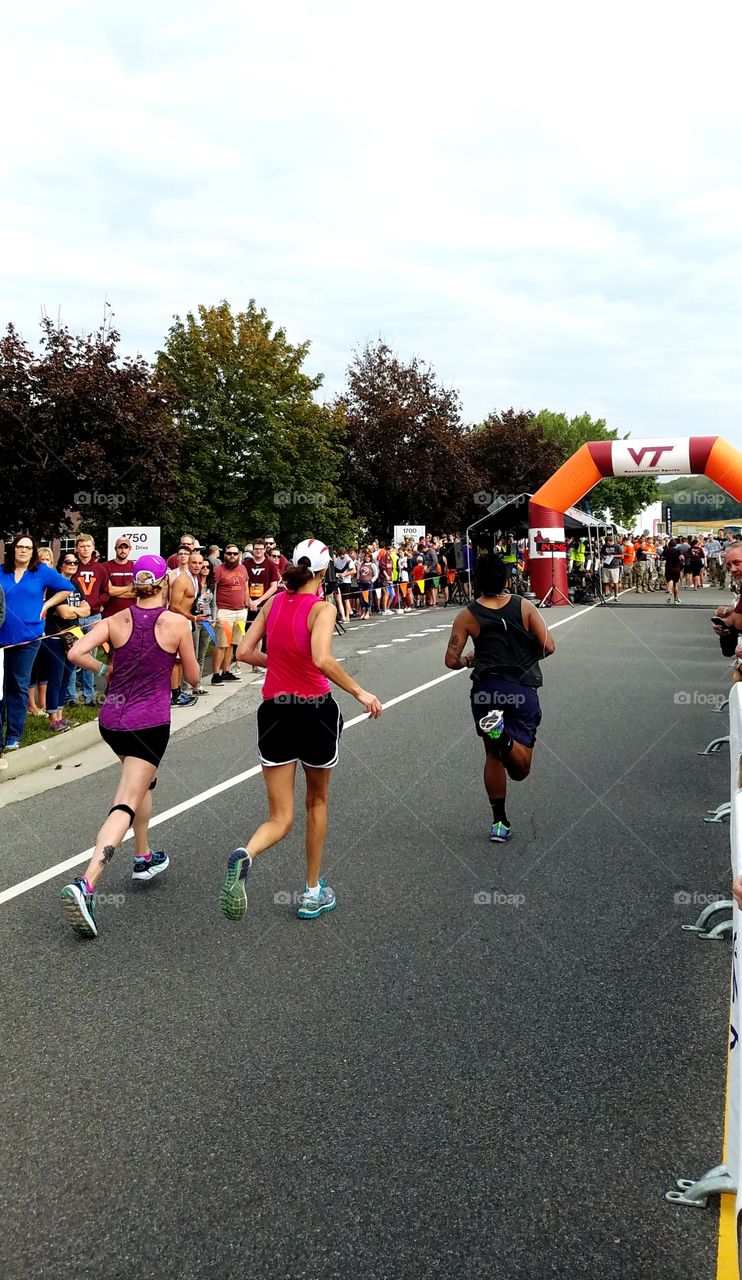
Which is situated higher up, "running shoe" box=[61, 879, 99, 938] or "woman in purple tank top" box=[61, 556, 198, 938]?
"woman in purple tank top" box=[61, 556, 198, 938]

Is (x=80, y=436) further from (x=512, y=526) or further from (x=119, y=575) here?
(x=512, y=526)

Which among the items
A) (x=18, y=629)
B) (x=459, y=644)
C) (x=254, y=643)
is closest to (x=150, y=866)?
(x=254, y=643)

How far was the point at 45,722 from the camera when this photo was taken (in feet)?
36.0

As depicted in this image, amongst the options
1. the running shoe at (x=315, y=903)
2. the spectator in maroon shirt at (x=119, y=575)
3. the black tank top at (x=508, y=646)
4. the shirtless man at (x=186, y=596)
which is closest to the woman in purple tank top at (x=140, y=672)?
the running shoe at (x=315, y=903)

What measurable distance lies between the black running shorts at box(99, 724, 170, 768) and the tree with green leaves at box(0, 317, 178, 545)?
16.3 metres

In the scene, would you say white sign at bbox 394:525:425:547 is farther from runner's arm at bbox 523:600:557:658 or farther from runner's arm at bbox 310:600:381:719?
runner's arm at bbox 310:600:381:719

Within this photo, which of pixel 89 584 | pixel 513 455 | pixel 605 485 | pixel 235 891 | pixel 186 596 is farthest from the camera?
pixel 605 485

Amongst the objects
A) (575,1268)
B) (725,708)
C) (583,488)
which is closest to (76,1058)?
(575,1268)

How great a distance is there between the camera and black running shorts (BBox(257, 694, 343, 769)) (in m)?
5.24

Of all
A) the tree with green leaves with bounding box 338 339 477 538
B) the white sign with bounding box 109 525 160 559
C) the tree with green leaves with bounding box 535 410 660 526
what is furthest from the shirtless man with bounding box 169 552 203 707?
the tree with green leaves with bounding box 535 410 660 526

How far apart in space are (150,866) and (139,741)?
2.79ft

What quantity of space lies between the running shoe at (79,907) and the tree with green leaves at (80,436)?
56.1 feet

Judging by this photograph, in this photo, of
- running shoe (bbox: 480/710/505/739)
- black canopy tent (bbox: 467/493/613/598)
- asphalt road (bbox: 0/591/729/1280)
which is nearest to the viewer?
asphalt road (bbox: 0/591/729/1280)

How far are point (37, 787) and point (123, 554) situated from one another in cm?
360
